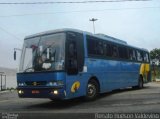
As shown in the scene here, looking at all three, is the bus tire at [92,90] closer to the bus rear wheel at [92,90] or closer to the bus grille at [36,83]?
the bus rear wheel at [92,90]

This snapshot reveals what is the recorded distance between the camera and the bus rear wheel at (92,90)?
53.1 feet

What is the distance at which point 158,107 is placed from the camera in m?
13.1

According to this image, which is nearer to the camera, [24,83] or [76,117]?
[76,117]

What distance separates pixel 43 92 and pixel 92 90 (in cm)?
298

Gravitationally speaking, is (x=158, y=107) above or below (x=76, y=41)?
below

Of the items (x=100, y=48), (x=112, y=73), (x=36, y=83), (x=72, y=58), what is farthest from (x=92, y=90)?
(x=36, y=83)

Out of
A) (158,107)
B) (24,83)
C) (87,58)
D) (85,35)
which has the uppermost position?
(85,35)

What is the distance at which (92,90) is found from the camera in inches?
649

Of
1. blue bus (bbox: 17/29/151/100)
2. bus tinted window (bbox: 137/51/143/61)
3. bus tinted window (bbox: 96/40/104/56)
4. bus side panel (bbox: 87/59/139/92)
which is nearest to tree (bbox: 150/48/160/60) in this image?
bus tinted window (bbox: 137/51/143/61)

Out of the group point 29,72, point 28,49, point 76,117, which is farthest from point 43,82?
point 76,117

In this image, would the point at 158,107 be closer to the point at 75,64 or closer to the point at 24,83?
the point at 75,64

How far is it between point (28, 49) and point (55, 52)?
1.62m

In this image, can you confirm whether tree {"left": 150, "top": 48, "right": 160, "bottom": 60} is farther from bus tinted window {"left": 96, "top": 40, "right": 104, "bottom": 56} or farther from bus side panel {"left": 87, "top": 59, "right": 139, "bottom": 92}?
bus tinted window {"left": 96, "top": 40, "right": 104, "bottom": 56}

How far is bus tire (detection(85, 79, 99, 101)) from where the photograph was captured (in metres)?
16.2
